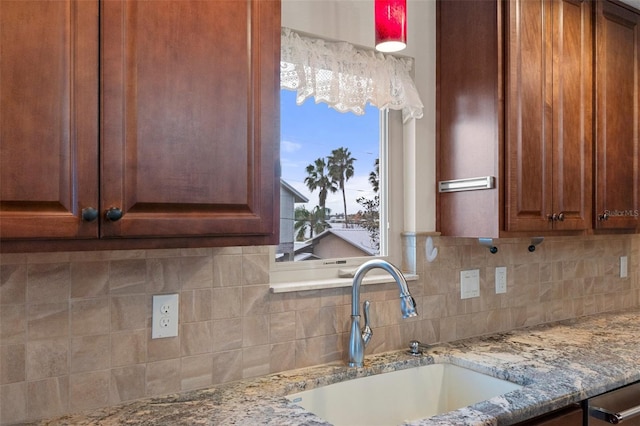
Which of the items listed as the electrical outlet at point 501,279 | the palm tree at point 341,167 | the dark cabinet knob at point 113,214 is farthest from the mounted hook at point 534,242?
the dark cabinet knob at point 113,214

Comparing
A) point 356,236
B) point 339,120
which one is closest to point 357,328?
point 356,236

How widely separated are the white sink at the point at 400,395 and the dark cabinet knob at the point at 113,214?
821 millimetres

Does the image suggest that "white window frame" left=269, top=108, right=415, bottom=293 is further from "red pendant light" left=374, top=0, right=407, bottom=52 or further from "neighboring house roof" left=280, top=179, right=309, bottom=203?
"red pendant light" left=374, top=0, right=407, bottom=52

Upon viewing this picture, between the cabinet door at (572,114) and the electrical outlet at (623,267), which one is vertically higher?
the cabinet door at (572,114)

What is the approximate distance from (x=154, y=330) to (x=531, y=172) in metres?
1.49

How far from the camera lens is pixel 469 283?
6.96 ft

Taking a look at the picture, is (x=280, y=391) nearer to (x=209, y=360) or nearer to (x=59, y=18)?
(x=209, y=360)

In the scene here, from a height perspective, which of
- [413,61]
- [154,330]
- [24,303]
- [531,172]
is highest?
[413,61]

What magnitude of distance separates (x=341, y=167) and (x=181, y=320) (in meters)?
0.87

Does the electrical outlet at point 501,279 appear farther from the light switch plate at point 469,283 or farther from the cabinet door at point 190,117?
the cabinet door at point 190,117

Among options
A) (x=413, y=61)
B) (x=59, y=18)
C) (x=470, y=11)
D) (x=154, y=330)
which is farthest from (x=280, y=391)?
(x=470, y=11)

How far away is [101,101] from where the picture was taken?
1023 mm

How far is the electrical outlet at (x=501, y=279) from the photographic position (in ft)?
7.33

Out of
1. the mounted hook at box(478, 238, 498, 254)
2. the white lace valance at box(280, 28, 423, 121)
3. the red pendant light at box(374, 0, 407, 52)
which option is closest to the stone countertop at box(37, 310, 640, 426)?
the mounted hook at box(478, 238, 498, 254)
